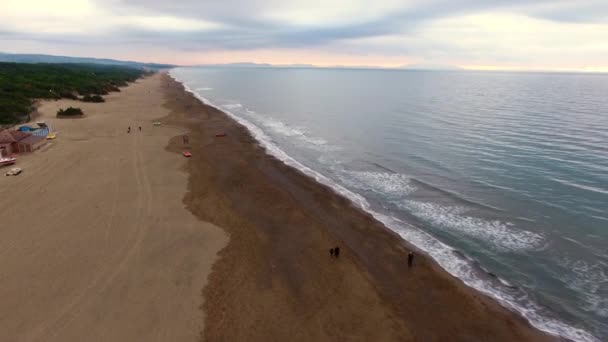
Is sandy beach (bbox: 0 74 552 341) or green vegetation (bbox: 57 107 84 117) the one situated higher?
green vegetation (bbox: 57 107 84 117)

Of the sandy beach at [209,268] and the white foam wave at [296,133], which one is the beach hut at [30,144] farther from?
the white foam wave at [296,133]

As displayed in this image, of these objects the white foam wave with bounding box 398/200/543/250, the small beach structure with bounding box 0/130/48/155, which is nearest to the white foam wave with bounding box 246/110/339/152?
the white foam wave with bounding box 398/200/543/250

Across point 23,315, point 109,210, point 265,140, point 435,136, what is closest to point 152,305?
point 23,315

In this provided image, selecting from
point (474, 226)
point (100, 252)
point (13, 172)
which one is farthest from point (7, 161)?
point (474, 226)

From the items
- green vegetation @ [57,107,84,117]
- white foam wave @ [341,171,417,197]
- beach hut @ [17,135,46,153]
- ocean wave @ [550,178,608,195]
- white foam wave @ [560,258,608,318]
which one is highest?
green vegetation @ [57,107,84,117]

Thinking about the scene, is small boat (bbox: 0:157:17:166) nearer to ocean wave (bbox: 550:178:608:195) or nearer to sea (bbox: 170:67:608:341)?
sea (bbox: 170:67:608:341)

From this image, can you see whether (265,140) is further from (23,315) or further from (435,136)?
(23,315)

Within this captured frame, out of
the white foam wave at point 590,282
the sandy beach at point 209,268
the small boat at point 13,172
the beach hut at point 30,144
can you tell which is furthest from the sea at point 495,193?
the beach hut at point 30,144
